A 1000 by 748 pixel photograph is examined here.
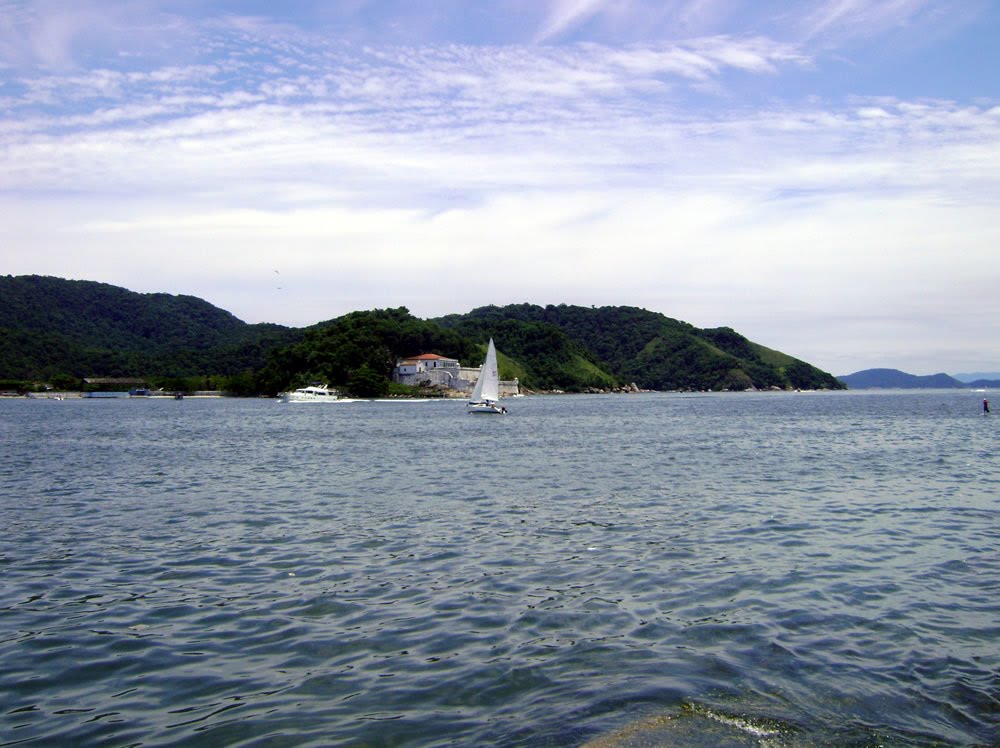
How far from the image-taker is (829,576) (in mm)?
16375

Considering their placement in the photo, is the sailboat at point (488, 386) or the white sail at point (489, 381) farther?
the white sail at point (489, 381)

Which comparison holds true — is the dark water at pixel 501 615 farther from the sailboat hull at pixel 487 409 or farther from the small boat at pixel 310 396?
the small boat at pixel 310 396

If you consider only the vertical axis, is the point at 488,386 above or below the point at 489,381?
below

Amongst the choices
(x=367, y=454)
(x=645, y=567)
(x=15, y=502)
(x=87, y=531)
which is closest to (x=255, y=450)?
(x=367, y=454)

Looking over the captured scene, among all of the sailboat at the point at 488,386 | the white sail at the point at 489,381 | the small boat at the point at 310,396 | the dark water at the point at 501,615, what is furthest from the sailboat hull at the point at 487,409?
the small boat at the point at 310,396

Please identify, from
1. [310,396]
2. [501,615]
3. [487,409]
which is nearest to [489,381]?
[487,409]

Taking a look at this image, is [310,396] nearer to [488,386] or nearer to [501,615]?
[488,386]

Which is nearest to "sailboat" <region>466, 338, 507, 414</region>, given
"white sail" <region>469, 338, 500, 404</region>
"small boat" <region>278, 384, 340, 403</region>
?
"white sail" <region>469, 338, 500, 404</region>

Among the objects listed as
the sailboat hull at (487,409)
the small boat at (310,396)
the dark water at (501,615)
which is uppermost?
the small boat at (310,396)

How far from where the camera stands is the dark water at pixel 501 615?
9.38 meters

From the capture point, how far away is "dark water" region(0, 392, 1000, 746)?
938cm

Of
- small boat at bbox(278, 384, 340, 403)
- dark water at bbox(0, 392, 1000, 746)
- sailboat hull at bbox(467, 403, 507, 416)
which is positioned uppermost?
small boat at bbox(278, 384, 340, 403)

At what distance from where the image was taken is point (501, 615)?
1352cm

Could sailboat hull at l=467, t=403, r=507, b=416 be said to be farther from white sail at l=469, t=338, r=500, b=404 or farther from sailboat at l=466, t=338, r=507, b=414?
white sail at l=469, t=338, r=500, b=404
